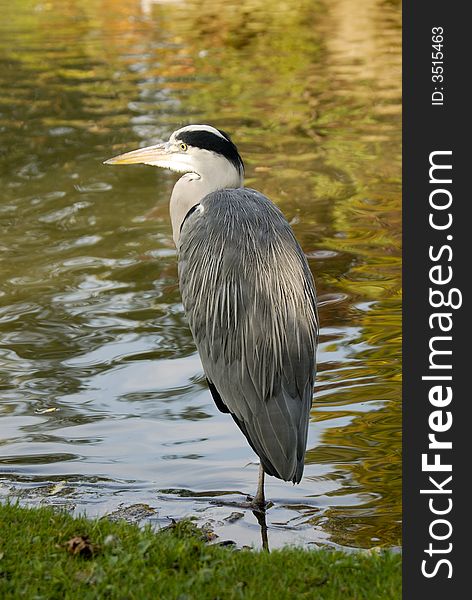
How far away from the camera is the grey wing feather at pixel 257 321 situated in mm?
5969

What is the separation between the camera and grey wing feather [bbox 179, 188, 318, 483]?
5.97m

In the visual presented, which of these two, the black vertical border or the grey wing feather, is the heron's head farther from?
the black vertical border

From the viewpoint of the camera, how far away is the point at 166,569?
4.89m

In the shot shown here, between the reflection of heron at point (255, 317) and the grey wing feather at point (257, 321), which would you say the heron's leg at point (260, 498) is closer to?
the reflection of heron at point (255, 317)

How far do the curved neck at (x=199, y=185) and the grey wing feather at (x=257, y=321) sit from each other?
1.09 feet

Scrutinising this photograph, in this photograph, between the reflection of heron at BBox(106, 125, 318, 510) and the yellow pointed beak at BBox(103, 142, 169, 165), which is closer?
the reflection of heron at BBox(106, 125, 318, 510)

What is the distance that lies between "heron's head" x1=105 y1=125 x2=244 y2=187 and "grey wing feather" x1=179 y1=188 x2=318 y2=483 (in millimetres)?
345

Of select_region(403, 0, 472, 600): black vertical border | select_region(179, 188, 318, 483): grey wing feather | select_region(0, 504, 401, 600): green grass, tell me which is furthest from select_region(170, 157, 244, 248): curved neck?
select_region(0, 504, 401, 600): green grass

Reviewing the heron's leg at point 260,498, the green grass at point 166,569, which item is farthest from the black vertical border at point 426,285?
the heron's leg at point 260,498

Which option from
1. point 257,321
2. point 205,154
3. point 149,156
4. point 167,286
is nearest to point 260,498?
point 257,321

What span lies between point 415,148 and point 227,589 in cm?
238

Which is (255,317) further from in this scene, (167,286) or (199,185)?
(167,286)

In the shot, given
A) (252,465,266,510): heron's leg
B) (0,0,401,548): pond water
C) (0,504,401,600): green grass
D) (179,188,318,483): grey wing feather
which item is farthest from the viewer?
(0,0,401,548): pond water

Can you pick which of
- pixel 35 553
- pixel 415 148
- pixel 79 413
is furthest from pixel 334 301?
pixel 35 553
